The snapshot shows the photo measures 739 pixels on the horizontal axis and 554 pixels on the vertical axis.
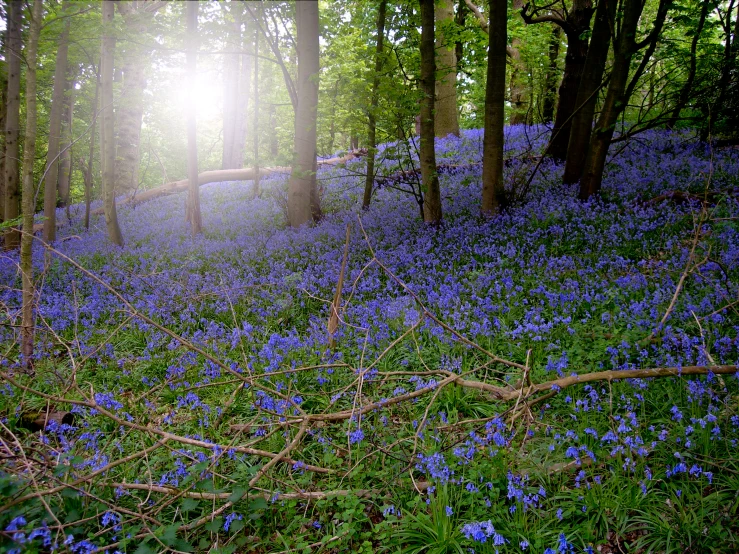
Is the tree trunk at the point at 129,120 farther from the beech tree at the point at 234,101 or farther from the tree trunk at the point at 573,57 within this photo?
the tree trunk at the point at 573,57

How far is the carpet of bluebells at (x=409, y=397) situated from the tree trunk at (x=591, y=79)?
3.71 ft

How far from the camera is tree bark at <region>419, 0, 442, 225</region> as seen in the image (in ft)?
26.2

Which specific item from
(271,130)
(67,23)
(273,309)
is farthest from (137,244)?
(271,130)

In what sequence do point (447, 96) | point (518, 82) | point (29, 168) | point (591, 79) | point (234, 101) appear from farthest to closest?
point (234, 101)
point (518, 82)
point (447, 96)
point (591, 79)
point (29, 168)

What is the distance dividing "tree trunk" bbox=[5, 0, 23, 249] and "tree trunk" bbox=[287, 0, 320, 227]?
4521 millimetres

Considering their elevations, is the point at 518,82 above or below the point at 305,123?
above

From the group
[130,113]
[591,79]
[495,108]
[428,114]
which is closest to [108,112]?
[428,114]

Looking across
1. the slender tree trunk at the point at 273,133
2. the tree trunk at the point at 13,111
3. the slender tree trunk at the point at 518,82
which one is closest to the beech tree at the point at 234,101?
the slender tree trunk at the point at 273,133

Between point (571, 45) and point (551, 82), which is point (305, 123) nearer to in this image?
point (571, 45)

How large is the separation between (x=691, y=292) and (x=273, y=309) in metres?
5.04

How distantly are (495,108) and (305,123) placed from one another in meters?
3.92

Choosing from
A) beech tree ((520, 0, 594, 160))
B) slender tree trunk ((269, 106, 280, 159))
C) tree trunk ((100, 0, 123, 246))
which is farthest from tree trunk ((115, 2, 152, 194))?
beech tree ((520, 0, 594, 160))

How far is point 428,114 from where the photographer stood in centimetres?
824

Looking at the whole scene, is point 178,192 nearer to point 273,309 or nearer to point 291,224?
point 291,224
